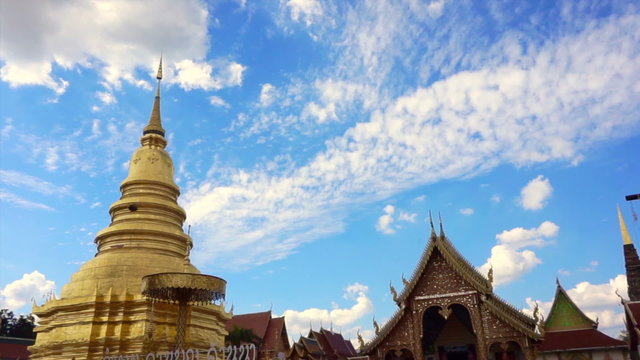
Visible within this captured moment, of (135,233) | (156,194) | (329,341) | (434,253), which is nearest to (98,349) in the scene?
(135,233)

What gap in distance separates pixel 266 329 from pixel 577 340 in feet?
79.5

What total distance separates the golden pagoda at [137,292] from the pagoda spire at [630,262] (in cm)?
2562

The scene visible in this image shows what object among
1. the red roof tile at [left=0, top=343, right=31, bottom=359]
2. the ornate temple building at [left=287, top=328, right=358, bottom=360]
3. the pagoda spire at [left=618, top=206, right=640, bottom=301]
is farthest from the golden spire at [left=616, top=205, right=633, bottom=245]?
the red roof tile at [left=0, top=343, right=31, bottom=359]

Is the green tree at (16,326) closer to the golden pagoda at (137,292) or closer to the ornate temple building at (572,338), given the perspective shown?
the golden pagoda at (137,292)

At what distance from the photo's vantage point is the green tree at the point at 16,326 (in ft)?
153

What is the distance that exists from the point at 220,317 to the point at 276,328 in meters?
15.5

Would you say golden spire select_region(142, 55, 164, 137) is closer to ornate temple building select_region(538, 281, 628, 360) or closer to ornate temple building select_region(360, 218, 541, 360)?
ornate temple building select_region(360, 218, 541, 360)

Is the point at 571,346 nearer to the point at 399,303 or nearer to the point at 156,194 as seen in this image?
the point at 399,303

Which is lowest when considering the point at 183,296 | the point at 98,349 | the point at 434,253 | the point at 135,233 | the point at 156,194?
the point at 98,349

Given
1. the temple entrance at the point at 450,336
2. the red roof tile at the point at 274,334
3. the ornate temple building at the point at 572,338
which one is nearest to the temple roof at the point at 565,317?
the ornate temple building at the point at 572,338

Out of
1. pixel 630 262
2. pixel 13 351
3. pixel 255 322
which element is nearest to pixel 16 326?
pixel 13 351

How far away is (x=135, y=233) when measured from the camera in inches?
974

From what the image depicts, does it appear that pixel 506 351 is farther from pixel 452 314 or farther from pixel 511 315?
pixel 452 314

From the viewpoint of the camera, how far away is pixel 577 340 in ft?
69.1
